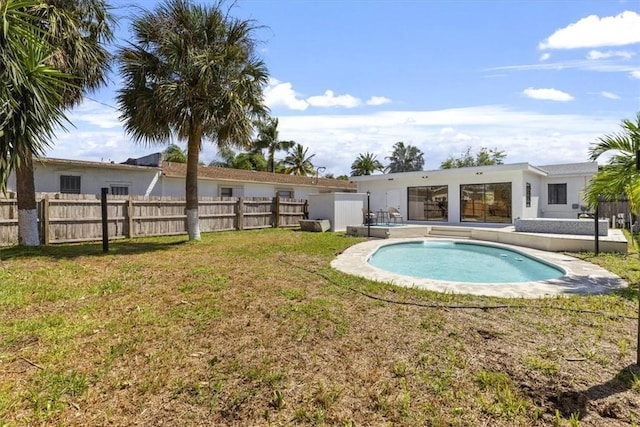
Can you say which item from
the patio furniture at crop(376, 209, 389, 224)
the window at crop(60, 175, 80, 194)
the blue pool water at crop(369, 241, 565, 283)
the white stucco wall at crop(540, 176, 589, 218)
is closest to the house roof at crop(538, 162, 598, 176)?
the white stucco wall at crop(540, 176, 589, 218)

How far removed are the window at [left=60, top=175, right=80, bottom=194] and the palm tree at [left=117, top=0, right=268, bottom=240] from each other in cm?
604

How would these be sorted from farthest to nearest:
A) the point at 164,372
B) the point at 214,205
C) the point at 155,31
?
the point at 214,205 → the point at 155,31 → the point at 164,372

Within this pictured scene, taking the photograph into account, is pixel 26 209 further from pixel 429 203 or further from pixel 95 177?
pixel 429 203

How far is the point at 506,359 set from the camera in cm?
341

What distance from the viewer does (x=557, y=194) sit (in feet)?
67.5

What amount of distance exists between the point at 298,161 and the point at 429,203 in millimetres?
22227

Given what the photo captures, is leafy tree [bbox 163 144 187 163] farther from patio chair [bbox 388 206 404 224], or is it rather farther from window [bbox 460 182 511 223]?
window [bbox 460 182 511 223]

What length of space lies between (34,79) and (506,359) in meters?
6.26

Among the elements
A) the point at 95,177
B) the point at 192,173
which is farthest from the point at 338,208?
the point at 95,177

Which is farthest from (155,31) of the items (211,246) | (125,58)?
(211,246)

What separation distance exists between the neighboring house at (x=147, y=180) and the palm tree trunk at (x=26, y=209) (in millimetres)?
2073

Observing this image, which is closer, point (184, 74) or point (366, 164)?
point (184, 74)

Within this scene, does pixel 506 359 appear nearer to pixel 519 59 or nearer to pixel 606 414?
pixel 606 414

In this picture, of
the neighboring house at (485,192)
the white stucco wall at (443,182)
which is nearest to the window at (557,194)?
the neighboring house at (485,192)
